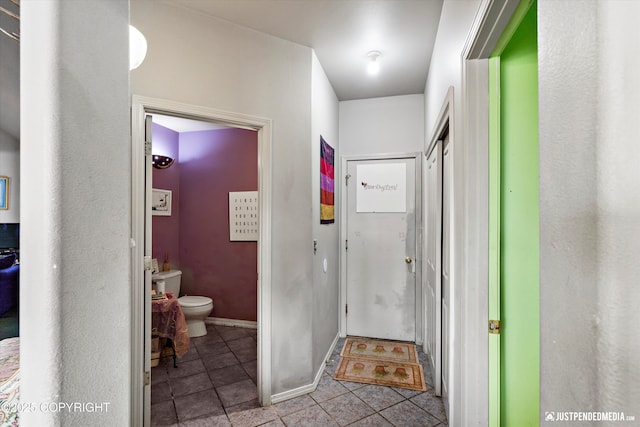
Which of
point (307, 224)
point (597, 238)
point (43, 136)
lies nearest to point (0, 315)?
point (43, 136)

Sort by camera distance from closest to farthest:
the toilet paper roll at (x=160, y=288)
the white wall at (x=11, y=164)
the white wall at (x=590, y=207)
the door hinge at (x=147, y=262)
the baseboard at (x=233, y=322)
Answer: the white wall at (x=590, y=207) < the white wall at (x=11, y=164) < the door hinge at (x=147, y=262) < the toilet paper roll at (x=160, y=288) < the baseboard at (x=233, y=322)

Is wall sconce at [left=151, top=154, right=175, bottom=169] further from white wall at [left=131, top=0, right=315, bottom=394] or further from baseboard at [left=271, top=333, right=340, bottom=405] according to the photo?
baseboard at [left=271, top=333, right=340, bottom=405]

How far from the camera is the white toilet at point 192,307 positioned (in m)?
3.37

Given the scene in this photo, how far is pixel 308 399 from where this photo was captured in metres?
2.27

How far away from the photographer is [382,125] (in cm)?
339

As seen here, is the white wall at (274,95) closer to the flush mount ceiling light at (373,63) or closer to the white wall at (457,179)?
the flush mount ceiling light at (373,63)

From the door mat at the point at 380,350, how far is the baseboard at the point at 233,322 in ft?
4.09

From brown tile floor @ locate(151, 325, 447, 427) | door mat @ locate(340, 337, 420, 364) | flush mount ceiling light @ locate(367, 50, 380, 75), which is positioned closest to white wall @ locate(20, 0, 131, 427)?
brown tile floor @ locate(151, 325, 447, 427)

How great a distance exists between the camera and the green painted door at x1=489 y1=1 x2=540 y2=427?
1.21 meters

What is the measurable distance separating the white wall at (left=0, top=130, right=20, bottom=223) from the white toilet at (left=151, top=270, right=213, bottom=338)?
2808mm

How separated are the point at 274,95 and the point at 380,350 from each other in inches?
101


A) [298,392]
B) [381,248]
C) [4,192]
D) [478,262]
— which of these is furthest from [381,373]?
[4,192]

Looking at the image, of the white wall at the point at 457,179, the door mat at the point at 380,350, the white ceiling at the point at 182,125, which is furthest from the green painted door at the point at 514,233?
the white ceiling at the point at 182,125

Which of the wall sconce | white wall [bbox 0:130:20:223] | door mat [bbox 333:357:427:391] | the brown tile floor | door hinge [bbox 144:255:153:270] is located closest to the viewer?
white wall [bbox 0:130:20:223]
